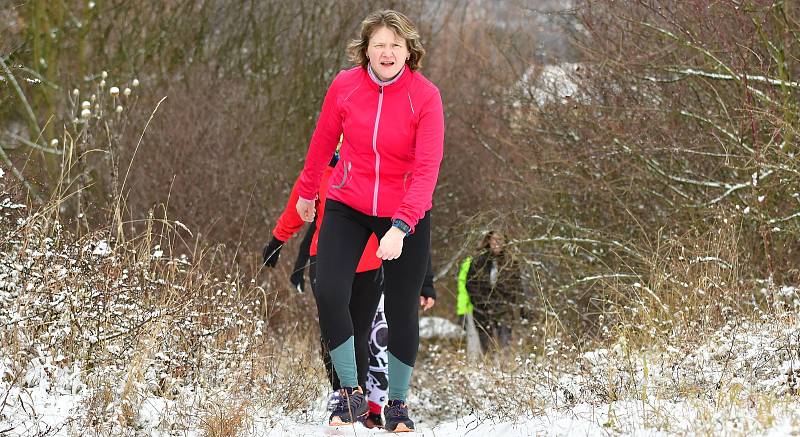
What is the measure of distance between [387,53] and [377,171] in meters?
0.51

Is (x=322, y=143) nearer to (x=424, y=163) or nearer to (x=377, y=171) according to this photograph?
(x=377, y=171)

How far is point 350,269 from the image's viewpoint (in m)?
4.73

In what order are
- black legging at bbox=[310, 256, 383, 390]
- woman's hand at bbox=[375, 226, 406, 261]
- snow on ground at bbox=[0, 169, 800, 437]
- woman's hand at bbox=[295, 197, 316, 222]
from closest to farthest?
1. snow on ground at bbox=[0, 169, 800, 437]
2. woman's hand at bbox=[375, 226, 406, 261]
3. woman's hand at bbox=[295, 197, 316, 222]
4. black legging at bbox=[310, 256, 383, 390]

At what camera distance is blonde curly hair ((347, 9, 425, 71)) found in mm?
4684

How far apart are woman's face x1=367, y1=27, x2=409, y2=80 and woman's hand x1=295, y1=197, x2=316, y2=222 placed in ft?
2.41

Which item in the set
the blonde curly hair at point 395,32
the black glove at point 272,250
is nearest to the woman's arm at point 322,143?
the blonde curly hair at point 395,32

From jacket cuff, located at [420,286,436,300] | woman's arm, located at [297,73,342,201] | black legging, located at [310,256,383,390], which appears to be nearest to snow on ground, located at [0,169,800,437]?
black legging, located at [310,256,383,390]

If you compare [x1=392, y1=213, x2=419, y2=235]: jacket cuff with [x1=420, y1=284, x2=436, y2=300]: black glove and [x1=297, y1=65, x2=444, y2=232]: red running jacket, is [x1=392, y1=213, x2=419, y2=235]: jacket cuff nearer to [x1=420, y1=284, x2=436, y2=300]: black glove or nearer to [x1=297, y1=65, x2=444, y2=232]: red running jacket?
[x1=297, y1=65, x2=444, y2=232]: red running jacket

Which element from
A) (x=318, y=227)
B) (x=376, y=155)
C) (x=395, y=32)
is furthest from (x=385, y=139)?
(x=318, y=227)

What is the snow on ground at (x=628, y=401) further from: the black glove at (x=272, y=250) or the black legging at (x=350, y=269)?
the black glove at (x=272, y=250)

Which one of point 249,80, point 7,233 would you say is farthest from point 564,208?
point 249,80

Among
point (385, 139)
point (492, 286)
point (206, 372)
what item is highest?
point (385, 139)

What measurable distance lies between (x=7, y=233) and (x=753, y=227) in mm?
5313

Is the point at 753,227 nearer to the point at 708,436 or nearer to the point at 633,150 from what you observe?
the point at 633,150
